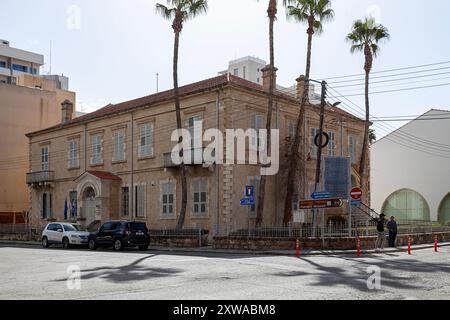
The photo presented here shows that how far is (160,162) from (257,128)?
6857 mm

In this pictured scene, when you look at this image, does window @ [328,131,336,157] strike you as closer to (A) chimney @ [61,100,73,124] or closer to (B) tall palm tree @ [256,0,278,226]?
(B) tall palm tree @ [256,0,278,226]

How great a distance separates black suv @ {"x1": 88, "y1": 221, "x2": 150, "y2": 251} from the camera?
27.5 metres

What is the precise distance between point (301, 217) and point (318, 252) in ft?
9.09

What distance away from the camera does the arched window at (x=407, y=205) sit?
51531 millimetres

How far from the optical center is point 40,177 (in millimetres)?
45344

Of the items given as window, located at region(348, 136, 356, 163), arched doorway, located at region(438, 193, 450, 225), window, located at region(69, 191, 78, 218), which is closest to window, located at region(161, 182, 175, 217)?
window, located at region(69, 191, 78, 218)

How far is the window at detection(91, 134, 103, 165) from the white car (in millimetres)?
8409

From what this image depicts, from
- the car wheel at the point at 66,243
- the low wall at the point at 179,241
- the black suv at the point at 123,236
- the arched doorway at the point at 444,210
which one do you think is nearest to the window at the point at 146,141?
the low wall at the point at 179,241

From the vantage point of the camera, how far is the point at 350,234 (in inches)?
1010

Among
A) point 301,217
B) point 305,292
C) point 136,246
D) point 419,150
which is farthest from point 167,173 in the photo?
point 419,150

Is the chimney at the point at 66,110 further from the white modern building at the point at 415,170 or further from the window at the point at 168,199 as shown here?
the white modern building at the point at 415,170
